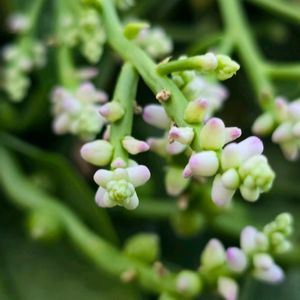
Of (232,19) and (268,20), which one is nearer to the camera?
(232,19)

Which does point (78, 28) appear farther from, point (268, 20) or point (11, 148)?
point (268, 20)

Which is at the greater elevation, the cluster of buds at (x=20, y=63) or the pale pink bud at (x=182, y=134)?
the cluster of buds at (x=20, y=63)

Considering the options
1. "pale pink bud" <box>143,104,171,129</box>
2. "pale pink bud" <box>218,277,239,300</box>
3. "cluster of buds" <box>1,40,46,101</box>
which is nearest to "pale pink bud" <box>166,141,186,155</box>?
"pale pink bud" <box>143,104,171,129</box>

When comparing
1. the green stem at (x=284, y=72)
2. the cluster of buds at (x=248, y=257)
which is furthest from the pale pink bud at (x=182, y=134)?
the green stem at (x=284, y=72)

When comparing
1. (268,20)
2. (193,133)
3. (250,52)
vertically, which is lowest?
(193,133)

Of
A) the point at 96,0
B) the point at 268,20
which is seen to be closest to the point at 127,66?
the point at 96,0

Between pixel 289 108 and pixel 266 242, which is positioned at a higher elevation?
pixel 289 108

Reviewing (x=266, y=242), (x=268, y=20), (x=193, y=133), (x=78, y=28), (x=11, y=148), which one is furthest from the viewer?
(x=268, y=20)

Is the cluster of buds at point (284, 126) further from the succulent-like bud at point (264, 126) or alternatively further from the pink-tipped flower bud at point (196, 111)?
the pink-tipped flower bud at point (196, 111)
